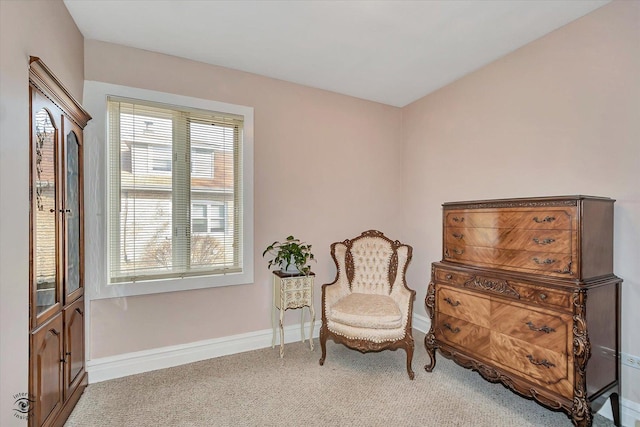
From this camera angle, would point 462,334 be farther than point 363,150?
No

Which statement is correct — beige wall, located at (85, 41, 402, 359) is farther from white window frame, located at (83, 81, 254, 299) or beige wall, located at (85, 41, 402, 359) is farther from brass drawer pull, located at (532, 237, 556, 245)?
brass drawer pull, located at (532, 237, 556, 245)

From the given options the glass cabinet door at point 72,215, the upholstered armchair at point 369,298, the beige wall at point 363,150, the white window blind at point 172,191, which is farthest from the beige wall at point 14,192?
the upholstered armchair at point 369,298

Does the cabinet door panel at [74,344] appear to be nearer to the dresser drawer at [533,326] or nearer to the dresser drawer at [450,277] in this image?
the dresser drawer at [450,277]

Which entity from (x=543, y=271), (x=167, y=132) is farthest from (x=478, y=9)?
(x=167, y=132)

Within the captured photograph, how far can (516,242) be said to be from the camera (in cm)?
221

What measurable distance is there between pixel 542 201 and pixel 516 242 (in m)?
0.33

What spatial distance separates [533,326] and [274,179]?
2.53m

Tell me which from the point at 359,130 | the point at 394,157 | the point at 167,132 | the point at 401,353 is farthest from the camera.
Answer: the point at 394,157

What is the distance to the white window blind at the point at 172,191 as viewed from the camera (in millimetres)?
2711

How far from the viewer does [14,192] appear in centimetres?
151

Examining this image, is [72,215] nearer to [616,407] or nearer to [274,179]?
[274,179]

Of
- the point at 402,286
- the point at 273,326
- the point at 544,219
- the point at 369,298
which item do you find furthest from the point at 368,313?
the point at 544,219

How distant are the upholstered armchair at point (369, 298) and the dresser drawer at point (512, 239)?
62 cm

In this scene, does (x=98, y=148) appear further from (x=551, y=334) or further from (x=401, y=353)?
(x=551, y=334)
